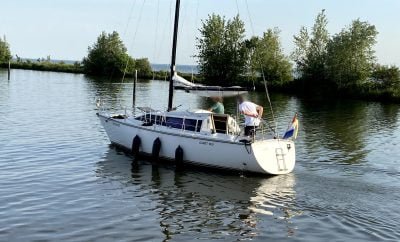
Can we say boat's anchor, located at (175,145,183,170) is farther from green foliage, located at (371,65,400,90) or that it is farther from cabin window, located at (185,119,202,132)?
green foliage, located at (371,65,400,90)

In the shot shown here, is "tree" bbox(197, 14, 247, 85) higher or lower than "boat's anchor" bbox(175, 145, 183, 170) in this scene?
higher

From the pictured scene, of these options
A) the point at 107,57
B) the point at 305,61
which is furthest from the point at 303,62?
the point at 107,57

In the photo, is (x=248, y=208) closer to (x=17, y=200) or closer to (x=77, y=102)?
(x=17, y=200)

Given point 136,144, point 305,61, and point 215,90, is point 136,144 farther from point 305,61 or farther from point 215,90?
point 305,61

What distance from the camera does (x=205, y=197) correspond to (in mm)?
17750

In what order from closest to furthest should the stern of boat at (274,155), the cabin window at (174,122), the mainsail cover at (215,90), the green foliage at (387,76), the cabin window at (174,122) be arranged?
the stern of boat at (274,155)
the cabin window at (174,122)
the mainsail cover at (215,90)
the cabin window at (174,122)
the green foliage at (387,76)

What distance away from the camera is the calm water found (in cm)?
1401

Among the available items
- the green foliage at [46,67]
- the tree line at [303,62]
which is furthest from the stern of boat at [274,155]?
the green foliage at [46,67]

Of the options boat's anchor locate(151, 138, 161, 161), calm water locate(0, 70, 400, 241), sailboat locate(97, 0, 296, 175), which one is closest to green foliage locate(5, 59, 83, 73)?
calm water locate(0, 70, 400, 241)

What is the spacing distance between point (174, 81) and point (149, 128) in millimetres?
3553

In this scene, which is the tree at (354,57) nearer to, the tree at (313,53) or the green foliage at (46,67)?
the tree at (313,53)

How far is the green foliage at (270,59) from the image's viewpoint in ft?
276

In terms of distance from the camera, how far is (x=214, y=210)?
16156 mm

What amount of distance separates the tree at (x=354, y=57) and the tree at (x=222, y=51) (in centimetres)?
1949
